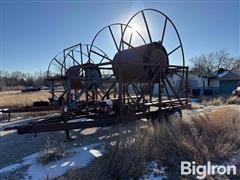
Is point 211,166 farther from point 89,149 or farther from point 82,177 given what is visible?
point 89,149

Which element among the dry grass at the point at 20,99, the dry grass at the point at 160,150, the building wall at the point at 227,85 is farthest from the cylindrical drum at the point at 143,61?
the building wall at the point at 227,85

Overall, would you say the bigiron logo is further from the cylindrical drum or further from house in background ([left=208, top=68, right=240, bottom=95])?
house in background ([left=208, top=68, right=240, bottom=95])

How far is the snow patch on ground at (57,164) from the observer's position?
4502 millimetres

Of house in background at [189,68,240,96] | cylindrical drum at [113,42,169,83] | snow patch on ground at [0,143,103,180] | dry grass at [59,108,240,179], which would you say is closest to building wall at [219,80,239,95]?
house in background at [189,68,240,96]

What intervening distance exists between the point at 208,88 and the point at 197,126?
26.0 metres

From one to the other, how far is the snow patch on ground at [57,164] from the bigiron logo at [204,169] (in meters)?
1.87

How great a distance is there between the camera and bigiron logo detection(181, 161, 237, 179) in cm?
429

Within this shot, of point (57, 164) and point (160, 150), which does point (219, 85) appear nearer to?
point (160, 150)

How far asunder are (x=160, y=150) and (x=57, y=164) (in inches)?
→ 85.4

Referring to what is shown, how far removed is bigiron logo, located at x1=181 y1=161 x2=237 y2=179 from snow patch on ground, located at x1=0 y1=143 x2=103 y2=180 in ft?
6.14

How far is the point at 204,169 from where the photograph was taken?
4422 millimetres

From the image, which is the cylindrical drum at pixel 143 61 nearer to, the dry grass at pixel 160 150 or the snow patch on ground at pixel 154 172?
the dry grass at pixel 160 150

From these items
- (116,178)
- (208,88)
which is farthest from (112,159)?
(208,88)

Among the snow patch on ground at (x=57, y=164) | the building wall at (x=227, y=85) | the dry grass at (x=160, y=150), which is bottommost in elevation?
the snow patch on ground at (x=57, y=164)
